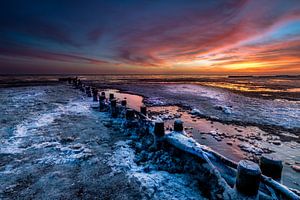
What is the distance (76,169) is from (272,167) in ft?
16.8

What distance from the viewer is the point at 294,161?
6.98 metres

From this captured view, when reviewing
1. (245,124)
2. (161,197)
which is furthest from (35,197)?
(245,124)

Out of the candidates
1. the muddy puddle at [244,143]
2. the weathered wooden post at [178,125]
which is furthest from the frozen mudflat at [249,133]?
the weathered wooden post at [178,125]

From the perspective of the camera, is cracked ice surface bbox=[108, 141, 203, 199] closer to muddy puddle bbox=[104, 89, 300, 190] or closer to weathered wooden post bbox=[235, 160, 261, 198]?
weathered wooden post bbox=[235, 160, 261, 198]

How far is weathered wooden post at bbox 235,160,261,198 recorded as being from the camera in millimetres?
3283

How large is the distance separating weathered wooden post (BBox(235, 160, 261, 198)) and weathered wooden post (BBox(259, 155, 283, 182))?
1.35 ft

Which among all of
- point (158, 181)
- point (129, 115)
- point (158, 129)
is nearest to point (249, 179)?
point (158, 181)

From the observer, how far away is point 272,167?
3.50 metres

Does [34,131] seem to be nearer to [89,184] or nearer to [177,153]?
[89,184]

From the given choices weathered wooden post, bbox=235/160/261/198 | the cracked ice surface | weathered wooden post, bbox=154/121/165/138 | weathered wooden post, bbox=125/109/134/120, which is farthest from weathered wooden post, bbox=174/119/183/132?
weathered wooden post, bbox=125/109/134/120

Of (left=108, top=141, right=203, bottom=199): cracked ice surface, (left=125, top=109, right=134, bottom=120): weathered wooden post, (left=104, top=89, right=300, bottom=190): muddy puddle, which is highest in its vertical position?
(left=125, top=109, right=134, bottom=120): weathered wooden post

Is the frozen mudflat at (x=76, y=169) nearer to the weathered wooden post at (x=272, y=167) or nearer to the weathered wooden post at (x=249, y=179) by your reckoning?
the weathered wooden post at (x=249, y=179)

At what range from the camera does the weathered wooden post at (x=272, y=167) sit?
3451 mm

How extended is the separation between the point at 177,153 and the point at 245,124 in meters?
8.04
